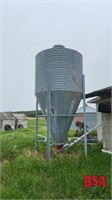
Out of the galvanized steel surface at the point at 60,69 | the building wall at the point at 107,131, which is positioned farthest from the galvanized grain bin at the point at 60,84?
the building wall at the point at 107,131

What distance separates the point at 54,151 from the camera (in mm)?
6668

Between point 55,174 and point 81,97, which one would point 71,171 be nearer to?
point 55,174

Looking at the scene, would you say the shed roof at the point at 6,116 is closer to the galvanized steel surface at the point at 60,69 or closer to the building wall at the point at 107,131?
the galvanized steel surface at the point at 60,69

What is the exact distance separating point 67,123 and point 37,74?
5.66ft

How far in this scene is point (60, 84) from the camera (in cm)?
614

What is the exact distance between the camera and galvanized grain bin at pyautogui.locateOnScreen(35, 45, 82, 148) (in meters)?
6.15

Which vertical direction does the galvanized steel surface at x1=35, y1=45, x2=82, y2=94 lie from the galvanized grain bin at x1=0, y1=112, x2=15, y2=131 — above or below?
above

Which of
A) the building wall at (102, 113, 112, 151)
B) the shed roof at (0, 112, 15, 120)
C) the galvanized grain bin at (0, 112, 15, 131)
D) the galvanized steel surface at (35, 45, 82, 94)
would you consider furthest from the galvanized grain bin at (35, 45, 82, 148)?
the shed roof at (0, 112, 15, 120)

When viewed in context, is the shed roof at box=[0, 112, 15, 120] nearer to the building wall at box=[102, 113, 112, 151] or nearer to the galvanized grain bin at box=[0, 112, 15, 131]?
the galvanized grain bin at box=[0, 112, 15, 131]

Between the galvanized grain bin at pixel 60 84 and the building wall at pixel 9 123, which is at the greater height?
the galvanized grain bin at pixel 60 84

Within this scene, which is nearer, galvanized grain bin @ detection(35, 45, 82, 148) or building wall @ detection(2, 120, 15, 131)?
galvanized grain bin @ detection(35, 45, 82, 148)

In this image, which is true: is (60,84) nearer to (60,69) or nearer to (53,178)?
(60,69)

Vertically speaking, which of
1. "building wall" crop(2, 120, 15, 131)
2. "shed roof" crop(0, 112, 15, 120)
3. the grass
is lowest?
"building wall" crop(2, 120, 15, 131)

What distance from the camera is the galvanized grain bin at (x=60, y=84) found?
20.2ft
